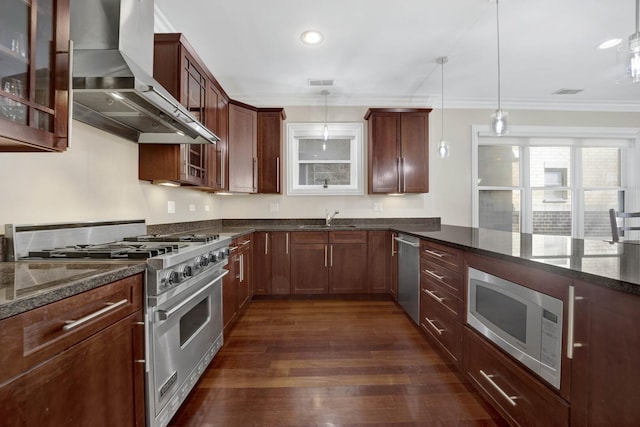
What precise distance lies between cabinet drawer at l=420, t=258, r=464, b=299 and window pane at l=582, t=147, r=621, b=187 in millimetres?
3725

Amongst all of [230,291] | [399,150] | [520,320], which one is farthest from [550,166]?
[230,291]

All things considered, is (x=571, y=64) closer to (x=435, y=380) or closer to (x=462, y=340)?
(x=462, y=340)

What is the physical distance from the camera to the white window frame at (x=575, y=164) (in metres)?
4.11

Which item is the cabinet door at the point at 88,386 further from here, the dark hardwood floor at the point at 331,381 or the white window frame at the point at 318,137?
the white window frame at the point at 318,137

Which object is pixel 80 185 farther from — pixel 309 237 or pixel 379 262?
pixel 379 262

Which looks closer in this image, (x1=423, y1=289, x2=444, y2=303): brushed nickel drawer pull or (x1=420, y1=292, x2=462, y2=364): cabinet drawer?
(x1=420, y1=292, x2=462, y2=364): cabinet drawer

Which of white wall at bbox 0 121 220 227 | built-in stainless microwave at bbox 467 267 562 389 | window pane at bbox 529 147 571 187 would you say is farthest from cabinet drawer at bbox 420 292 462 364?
window pane at bbox 529 147 571 187

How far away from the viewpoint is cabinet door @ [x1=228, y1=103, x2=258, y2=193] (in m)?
3.28

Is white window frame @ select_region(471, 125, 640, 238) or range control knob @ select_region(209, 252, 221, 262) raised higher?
white window frame @ select_region(471, 125, 640, 238)

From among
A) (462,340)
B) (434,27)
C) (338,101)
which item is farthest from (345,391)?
(338,101)

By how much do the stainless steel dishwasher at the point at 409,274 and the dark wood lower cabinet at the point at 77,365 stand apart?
7.05ft

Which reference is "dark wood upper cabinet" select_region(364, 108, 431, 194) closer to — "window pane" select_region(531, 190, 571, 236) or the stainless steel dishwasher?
the stainless steel dishwasher

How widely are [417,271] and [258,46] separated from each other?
2.65 metres

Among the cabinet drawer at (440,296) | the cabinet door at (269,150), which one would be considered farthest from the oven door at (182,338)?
the cabinet door at (269,150)
